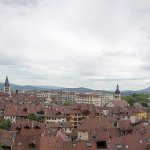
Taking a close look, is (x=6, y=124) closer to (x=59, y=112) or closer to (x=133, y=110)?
(x=59, y=112)

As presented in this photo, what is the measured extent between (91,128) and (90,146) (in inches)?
710

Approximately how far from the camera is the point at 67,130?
278ft

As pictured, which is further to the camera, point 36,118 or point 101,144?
point 36,118

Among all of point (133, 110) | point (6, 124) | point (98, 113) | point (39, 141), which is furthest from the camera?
point (133, 110)

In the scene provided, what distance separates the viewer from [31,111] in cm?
10269

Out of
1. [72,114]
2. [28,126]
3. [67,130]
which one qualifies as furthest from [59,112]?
[28,126]

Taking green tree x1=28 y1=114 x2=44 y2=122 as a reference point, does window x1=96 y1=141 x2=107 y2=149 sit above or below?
below

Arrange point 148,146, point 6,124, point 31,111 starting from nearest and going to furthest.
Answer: point 148,146 → point 6,124 → point 31,111

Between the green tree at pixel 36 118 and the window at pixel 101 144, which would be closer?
the window at pixel 101 144

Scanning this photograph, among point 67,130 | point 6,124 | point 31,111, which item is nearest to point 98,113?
point 31,111

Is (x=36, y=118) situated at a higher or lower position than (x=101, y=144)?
higher

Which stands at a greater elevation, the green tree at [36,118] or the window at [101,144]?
the green tree at [36,118]

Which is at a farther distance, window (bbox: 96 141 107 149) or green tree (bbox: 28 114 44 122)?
green tree (bbox: 28 114 44 122)

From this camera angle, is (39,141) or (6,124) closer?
(39,141)
